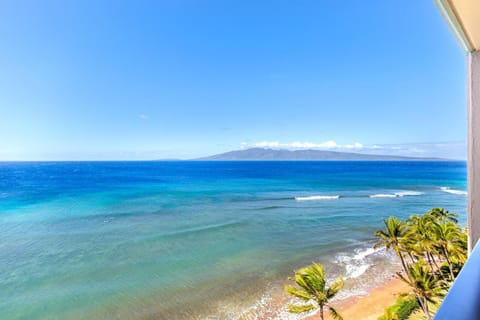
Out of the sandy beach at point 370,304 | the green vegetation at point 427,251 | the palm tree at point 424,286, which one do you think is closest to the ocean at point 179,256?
the sandy beach at point 370,304

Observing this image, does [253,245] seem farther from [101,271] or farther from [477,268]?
[477,268]

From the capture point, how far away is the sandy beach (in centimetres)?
787

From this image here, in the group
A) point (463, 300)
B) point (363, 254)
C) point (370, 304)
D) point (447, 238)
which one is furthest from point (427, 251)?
point (463, 300)

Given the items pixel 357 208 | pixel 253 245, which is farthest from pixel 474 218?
pixel 357 208

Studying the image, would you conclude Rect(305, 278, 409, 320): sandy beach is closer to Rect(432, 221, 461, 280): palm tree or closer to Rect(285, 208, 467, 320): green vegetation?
Rect(285, 208, 467, 320): green vegetation

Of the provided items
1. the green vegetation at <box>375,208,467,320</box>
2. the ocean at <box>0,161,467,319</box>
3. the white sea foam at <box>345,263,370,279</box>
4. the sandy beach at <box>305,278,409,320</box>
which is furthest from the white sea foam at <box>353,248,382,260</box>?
the green vegetation at <box>375,208,467,320</box>

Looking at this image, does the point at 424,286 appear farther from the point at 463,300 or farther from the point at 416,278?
the point at 463,300

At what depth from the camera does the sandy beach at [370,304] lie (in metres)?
7.87

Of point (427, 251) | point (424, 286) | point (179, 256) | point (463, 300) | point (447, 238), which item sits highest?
point (463, 300)

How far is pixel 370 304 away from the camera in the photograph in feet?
27.5

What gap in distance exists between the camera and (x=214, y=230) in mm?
16672

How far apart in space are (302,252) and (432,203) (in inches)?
729

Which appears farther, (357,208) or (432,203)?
(432,203)

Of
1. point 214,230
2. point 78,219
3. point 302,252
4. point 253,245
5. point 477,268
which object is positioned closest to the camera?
point 477,268
